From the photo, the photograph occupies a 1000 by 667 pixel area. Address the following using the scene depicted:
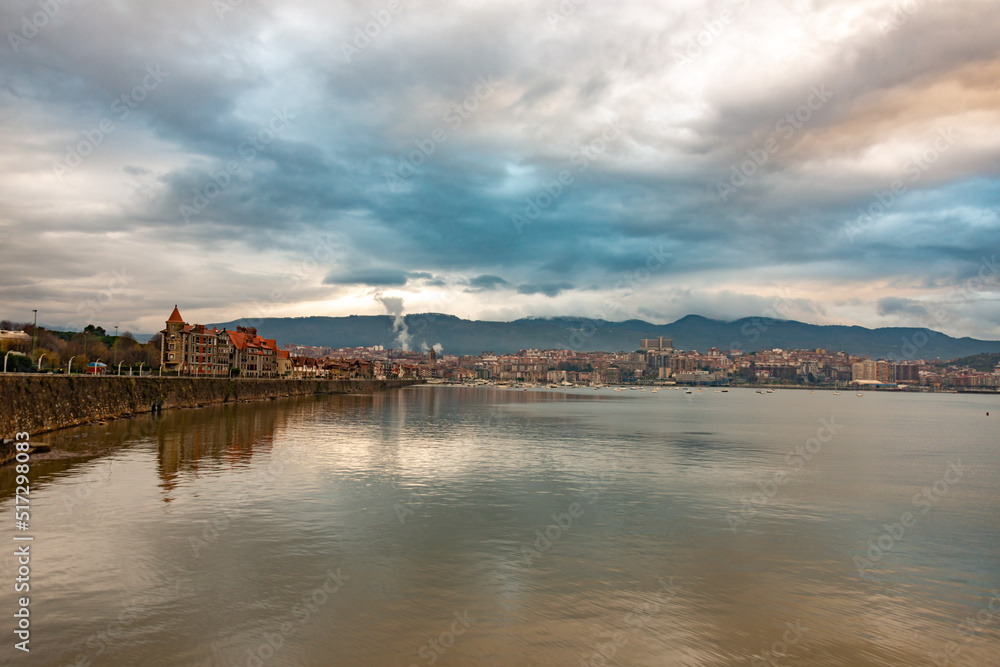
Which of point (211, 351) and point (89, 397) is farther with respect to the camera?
point (211, 351)

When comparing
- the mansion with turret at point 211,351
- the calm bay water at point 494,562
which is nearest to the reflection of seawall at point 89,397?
the calm bay water at point 494,562

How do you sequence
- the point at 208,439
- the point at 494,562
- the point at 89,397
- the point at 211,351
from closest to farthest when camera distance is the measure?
the point at 494,562, the point at 208,439, the point at 89,397, the point at 211,351

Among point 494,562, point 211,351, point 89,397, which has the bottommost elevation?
point 494,562

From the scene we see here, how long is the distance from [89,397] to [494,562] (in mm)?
44936

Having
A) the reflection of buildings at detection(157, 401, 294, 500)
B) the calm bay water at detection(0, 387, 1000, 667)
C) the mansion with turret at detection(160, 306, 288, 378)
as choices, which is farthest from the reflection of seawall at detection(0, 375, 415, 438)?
the mansion with turret at detection(160, 306, 288, 378)

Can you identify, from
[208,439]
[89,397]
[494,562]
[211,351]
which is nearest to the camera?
[494,562]

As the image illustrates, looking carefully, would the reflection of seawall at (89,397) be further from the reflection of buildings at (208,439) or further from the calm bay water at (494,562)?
the calm bay water at (494,562)

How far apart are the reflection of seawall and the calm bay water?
154 inches

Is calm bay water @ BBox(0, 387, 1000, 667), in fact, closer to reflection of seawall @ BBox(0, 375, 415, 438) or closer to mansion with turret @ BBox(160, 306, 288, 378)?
reflection of seawall @ BBox(0, 375, 415, 438)

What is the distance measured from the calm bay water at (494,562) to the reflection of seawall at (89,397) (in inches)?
154

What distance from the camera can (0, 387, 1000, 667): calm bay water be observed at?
11188mm

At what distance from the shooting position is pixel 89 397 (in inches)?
1866

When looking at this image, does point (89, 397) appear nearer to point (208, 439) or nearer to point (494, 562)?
point (208, 439)

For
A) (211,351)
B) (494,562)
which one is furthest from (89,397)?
(211,351)
